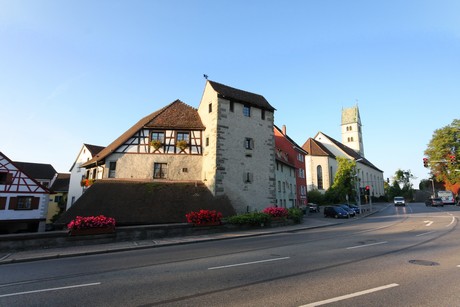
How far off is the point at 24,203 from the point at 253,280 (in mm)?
34660

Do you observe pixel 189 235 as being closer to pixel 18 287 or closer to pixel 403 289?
pixel 18 287

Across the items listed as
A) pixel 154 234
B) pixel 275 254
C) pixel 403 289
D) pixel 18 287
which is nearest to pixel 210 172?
pixel 154 234

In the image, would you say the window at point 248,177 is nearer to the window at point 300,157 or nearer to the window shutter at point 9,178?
the window at point 300,157

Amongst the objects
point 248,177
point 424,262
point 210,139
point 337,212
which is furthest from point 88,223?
point 337,212

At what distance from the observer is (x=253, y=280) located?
6.80 m

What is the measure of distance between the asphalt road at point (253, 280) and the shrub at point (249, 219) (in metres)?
10.2

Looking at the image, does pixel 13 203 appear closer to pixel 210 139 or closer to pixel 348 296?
pixel 210 139

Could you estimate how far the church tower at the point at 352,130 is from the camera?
319 ft

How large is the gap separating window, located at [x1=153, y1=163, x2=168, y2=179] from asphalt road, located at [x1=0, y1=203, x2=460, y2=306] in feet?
53.0

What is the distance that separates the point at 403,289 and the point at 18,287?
941 centimetres

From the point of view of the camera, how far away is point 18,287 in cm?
712

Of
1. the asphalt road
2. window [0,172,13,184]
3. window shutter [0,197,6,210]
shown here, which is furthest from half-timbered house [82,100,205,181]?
the asphalt road

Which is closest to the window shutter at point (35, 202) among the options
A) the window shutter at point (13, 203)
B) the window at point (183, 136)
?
the window shutter at point (13, 203)

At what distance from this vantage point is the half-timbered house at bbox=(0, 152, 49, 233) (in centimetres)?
3019
